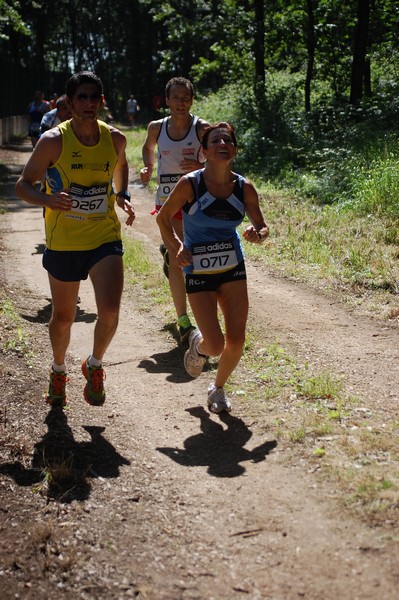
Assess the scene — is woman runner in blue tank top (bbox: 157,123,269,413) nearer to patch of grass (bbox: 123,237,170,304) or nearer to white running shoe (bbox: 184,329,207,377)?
white running shoe (bbox: 184,329,207,377)

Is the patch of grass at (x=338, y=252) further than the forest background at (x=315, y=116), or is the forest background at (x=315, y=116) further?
the forest background at (x=315, y=116)

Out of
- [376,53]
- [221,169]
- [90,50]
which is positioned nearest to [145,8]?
[90,50]

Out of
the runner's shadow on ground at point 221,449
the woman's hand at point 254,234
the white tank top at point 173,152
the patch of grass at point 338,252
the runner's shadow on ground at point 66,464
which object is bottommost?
the runner's shadow on ground at point 66,464

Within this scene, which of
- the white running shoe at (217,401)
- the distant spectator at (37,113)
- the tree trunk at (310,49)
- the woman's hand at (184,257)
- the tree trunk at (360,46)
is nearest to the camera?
the woman's hand at (184,257)

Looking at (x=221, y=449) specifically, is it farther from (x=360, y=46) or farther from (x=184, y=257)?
(x=360, y=46)

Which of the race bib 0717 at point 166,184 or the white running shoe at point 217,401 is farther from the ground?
the race bib 0717 at point 166,184

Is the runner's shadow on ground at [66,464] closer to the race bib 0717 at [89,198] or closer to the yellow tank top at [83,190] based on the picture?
the yellow tank top at [83,190]

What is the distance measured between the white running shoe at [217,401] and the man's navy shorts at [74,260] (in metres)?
1.20

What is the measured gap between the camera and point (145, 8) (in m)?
47.2

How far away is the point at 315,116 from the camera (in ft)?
59.1

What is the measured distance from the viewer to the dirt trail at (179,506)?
3.56 m

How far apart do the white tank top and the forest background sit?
245 cm

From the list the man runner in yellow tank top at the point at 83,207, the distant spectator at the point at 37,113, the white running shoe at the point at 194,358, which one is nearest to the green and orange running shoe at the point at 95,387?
the man runner in yellow tank top at the point at 83,207

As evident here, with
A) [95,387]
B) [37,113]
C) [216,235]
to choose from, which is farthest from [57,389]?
[37,113]
